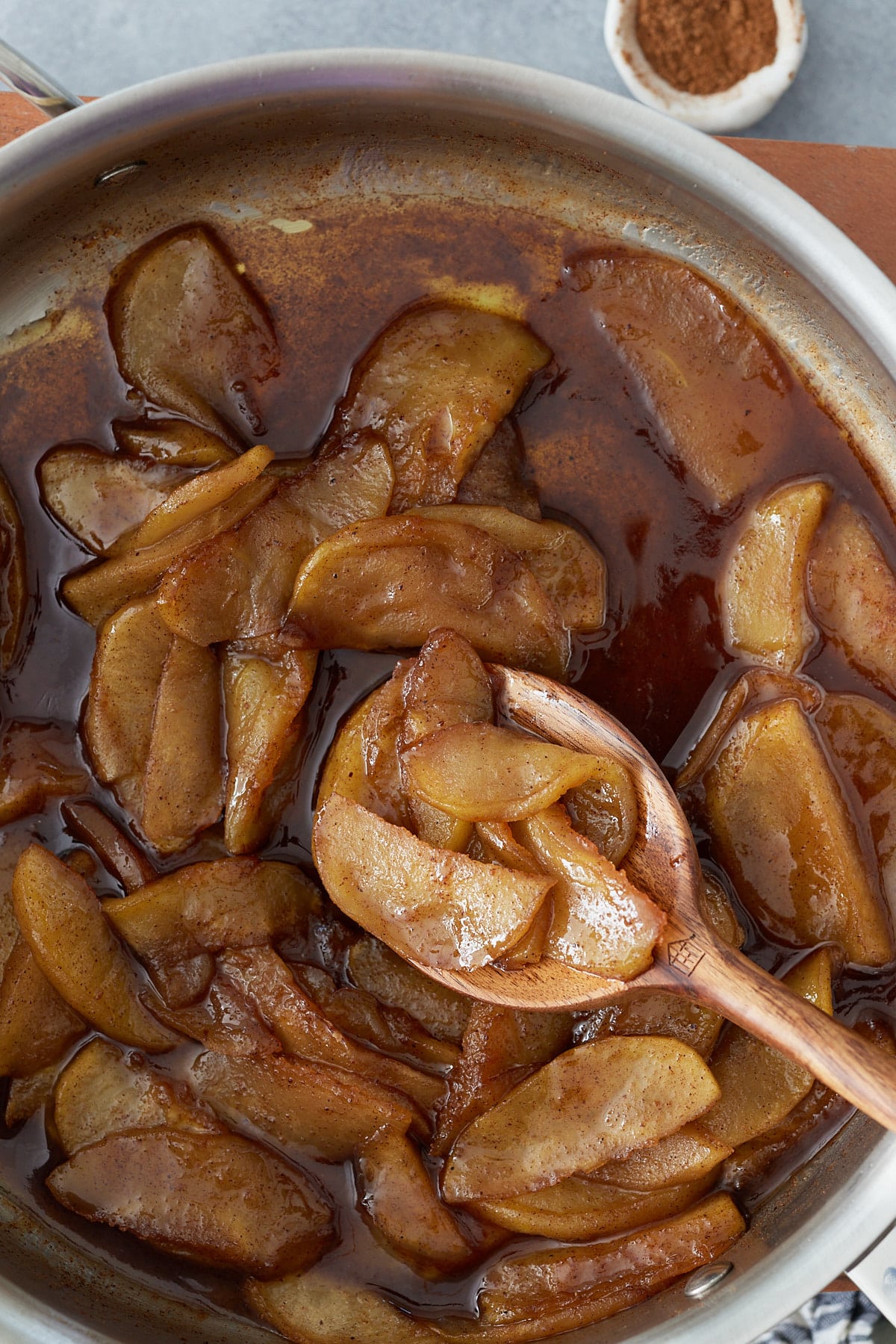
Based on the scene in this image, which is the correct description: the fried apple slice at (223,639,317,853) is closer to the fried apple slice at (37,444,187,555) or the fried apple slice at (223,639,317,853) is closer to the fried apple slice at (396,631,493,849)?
the fried apple slice at (396,631,493,849)

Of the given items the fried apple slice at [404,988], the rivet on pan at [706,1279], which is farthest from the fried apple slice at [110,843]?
the rivet on pan at [706,1279]

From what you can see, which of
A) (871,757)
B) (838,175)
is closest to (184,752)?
(871,757)

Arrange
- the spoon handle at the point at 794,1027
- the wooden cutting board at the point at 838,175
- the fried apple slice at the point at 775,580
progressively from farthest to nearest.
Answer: the wooden cutting board at the point at 838,175 → the fried apple slice at the point at 775,580 → the spoon handle at the point at 794,1027

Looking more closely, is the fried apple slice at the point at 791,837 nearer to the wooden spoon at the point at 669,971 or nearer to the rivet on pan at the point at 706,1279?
the wooden spoon at the point at 669,971

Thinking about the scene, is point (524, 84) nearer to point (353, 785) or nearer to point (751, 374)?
point (751, 374)

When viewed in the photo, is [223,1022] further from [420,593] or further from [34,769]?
[420,593]

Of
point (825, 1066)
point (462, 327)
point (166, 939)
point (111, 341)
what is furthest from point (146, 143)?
point (825, 1066)
